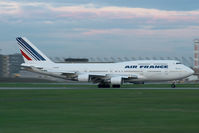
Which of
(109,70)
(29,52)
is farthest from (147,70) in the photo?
(29,52)

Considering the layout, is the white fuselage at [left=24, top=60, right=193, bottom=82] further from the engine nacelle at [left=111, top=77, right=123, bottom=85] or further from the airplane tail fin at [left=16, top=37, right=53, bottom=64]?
the airplane tail fin at [left=16, top=37, right=53, bottom=64]

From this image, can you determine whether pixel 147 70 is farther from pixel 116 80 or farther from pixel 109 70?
pixel 109 70

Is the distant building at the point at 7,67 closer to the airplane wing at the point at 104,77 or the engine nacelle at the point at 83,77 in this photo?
the airplane wing at the point at 104,77

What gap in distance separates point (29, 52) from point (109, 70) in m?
13.2

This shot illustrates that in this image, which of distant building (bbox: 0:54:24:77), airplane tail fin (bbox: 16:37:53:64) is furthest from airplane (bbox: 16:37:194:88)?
distant building (bbox: 0:54:24:77)

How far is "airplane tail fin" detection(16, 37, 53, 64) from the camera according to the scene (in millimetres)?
64938

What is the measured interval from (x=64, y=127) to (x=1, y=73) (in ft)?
429

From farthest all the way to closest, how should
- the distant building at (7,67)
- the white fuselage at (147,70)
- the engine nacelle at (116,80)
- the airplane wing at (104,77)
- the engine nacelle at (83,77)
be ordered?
the distant building at (7,67) → the airplane wing at (104,77) → the white fuselage at (147,70) → the engine nacelle at (83,77) → the engine nacelle at (116,80)

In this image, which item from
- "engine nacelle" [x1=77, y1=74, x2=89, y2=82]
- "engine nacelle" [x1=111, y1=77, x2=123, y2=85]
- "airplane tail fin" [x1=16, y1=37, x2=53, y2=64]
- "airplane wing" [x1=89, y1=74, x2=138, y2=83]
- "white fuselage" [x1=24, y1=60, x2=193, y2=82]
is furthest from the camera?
"airplane tail fin" [x1=16, y1=37, x2=53, y2=64]

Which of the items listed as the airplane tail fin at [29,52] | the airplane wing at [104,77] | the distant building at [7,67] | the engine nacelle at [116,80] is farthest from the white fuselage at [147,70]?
the distant building at [7,67]

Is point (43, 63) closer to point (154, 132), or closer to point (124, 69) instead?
point (124, 69)

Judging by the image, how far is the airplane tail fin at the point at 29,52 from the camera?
64.9 meters

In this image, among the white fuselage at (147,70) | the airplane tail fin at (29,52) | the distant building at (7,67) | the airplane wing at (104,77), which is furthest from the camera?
the distant building at (7,67)

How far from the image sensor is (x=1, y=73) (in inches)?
5659
